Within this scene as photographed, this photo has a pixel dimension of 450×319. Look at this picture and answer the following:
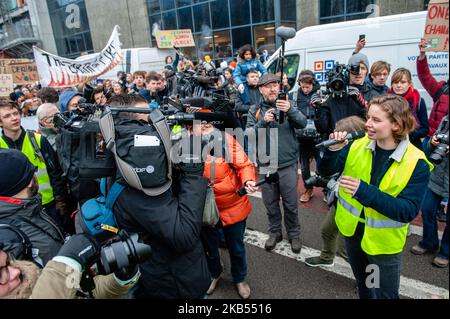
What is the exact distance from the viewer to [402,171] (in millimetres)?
1891

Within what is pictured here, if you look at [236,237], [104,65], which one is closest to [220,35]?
[104,65]

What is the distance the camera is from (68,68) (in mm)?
7883

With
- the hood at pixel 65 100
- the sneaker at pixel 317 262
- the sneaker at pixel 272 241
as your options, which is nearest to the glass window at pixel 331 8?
the sneaker at pixel 272 241

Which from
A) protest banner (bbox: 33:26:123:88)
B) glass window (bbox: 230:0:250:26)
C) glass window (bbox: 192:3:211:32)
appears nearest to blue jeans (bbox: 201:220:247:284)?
protest banner (bbox: 33:26:123:88)

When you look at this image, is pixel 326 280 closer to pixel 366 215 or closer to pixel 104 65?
pixel 366 215

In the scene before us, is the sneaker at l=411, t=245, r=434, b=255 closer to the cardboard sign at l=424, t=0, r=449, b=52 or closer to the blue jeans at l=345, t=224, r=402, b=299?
the blue jeans at l=345, t=224, r=402, b=299

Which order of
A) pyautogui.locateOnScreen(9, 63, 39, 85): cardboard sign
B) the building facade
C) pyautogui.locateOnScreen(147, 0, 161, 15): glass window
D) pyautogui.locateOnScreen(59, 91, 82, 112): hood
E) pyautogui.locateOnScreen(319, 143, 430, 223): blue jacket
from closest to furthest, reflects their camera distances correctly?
1. pyautogui.locateOnScreen(319, 143, 430, 223): blue jacket
2. pyautogui.locateOnScreen(59, 91, 82, 112): hood
3. pyautogui.locateOnScreen(9, 63, 39, 85): cardboard sign
4. the building facade
5. pyautogui.locateOnScreen(147, 0, 161, 15): glass window

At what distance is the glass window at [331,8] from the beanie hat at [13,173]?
541 inches

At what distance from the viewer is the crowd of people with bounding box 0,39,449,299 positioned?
153 cm

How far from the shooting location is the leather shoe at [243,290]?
112 inches

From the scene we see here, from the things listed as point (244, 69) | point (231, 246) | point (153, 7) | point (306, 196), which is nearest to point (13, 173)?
point (231, 246)

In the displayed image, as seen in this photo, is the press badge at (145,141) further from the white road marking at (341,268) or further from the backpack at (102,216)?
the white road marking at (341,268)

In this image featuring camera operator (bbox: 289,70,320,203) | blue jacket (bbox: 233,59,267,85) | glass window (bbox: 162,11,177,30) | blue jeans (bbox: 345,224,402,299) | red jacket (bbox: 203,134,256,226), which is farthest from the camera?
glass window (bbox: 162,11,177,30)

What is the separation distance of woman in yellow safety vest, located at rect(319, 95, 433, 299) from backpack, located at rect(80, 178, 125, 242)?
136 cm
